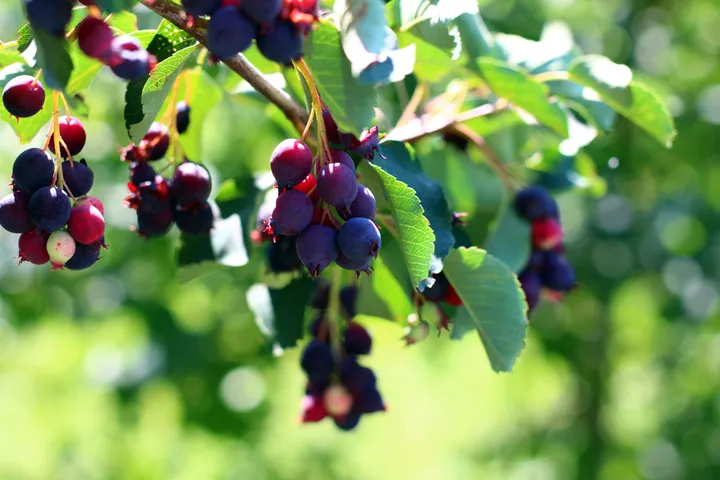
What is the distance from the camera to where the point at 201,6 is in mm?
775

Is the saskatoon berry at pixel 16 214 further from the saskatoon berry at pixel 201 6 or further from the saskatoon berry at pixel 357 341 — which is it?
the saskatoon berry at pixel 357 341

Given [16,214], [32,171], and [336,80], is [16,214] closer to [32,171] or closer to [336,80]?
[32,171]

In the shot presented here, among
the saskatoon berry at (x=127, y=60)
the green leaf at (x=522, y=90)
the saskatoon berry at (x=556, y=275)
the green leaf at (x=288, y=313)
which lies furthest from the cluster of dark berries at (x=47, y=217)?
the saskatoon berry at (x=556, y=275)

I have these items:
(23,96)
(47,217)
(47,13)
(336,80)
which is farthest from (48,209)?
(336,80)

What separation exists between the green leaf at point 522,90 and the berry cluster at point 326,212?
0.50m

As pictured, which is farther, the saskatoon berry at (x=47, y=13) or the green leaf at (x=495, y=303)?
the green leaf at (x=495, y=303)

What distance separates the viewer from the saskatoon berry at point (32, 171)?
91 cm

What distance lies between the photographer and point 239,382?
3.73 m

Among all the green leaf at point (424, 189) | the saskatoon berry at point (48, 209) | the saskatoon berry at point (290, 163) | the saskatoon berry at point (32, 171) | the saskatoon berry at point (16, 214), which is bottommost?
the green leaf at point (424, 189)

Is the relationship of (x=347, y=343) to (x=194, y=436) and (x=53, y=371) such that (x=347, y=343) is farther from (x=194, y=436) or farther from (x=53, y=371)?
(x=53, y=371)

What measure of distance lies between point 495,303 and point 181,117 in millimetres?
584

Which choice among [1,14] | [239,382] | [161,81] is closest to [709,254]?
[239,382]

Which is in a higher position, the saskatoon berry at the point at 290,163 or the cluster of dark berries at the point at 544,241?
the saskatoon berry at the point at 290,163

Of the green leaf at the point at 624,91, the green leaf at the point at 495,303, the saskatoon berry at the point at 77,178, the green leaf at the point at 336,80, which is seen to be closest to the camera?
the green leaf at the point at 336,80
